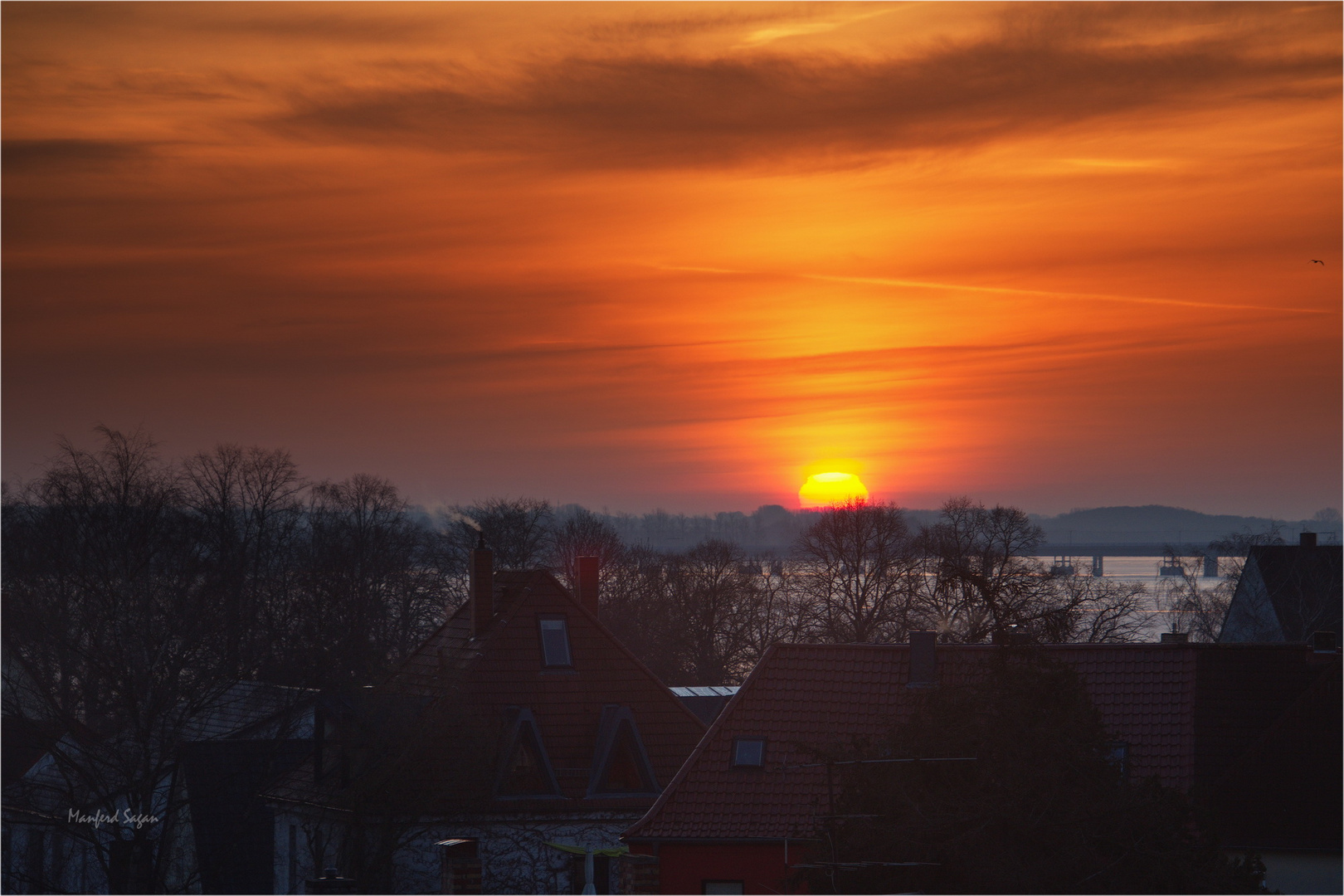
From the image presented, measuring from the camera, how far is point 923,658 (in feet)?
78.5

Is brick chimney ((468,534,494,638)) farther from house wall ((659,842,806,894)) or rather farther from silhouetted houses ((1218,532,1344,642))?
silhouetted houses ((1218,532,1344,642))

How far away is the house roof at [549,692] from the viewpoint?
980 inches

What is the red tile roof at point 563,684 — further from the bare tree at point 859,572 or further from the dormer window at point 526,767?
the bare tree at point 859,572

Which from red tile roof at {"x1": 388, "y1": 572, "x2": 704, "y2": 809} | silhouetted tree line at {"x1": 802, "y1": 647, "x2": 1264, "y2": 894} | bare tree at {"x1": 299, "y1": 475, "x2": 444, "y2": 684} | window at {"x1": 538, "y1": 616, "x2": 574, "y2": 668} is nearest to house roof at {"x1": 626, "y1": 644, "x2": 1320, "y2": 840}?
red tile roof at {"x1": 388, "y1": 572, "x2": 704, "y2": 809}

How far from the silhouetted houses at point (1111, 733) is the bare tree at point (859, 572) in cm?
3743

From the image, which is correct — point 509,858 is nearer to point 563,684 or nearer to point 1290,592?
point 563,684

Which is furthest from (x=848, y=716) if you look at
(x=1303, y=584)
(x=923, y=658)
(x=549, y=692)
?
(x=1303, y=584)

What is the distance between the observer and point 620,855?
2097 cm

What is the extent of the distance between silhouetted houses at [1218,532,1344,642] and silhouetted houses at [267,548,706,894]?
1437 inches

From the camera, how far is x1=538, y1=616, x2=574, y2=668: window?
26734mm

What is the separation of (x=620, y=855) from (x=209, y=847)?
11411 millimetres

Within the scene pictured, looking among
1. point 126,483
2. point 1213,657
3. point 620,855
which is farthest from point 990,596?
point 126,483

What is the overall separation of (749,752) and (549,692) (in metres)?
4.76

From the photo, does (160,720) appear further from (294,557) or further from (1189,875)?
(294,557)
